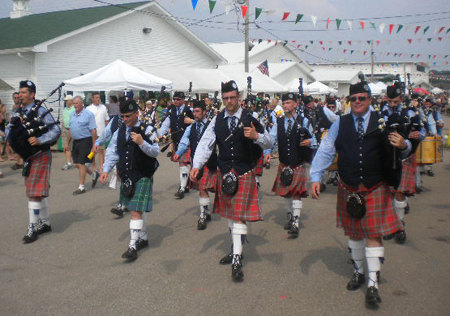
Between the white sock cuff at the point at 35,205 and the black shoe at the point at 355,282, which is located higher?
the white sock cuff at the point at 35,205

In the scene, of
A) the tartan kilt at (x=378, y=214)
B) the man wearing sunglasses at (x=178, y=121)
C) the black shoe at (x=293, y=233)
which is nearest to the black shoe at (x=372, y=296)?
the tartan kilt at (x=378, y=214)

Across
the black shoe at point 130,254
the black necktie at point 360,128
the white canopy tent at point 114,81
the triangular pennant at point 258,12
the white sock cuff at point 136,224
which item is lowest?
the black shoe at point 130,254

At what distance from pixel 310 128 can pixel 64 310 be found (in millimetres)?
3867

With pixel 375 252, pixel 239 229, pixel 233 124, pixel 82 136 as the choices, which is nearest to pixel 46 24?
pixel 82 136

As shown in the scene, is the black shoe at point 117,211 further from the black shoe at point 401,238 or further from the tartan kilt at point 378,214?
the tartan kilt at point 378,214

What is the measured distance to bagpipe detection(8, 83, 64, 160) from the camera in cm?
582

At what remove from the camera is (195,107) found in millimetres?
6996

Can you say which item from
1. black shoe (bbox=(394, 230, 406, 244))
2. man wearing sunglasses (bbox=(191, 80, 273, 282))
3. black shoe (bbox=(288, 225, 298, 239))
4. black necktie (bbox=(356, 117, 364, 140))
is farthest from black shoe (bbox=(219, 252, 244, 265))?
black shoe (bbox=(394, 230, 406, 244))

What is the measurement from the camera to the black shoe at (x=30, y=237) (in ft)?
19.6

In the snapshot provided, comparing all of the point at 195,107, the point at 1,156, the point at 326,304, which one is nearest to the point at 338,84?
the point at 1,156

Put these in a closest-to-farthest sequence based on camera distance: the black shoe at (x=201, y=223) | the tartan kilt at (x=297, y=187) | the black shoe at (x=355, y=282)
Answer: the black shoe at (x=355, y=282) → the tartan kilt at (x=297, y=187) → the black shoe at (x=201, y=223)

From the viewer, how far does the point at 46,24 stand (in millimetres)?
21031

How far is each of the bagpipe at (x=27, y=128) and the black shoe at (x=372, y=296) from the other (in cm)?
422

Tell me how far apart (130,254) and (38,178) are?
5.81 feet
